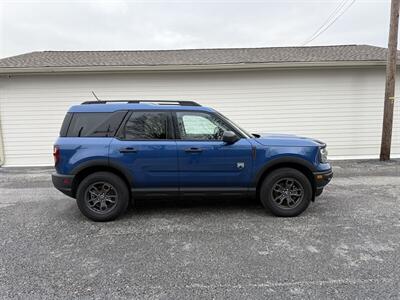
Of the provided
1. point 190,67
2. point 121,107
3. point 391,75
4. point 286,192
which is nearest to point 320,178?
point 286,192

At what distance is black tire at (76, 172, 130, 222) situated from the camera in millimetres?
4723

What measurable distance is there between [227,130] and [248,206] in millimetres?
1510

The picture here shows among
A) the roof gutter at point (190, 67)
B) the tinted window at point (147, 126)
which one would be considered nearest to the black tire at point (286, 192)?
the tinted window at point (147, 126)

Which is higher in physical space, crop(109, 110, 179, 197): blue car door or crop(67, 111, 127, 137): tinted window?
crop(67, 111, 127, 137): tinted window

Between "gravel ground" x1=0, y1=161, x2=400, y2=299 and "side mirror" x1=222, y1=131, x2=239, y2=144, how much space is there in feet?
4.06

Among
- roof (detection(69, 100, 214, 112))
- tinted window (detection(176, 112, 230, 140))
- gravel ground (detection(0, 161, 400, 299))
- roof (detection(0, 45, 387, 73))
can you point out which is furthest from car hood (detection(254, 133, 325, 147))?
roof (detection(0, 45, 387, 73))

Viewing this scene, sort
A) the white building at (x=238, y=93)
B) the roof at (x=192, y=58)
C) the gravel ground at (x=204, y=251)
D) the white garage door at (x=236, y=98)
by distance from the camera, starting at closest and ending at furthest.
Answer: the gravel ground at (x=204, y=251) → the roof at (x=192, y=58) → the white building at (x=238, y=93) → the white garage door at (x=236, y=98)

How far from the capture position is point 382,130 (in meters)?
9.25

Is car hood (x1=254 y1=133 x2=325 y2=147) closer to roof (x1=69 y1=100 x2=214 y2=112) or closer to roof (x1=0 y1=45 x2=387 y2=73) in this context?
roof (x1=69 y1=100 x2=214 y2=112)

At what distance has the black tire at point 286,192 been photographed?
15.8 feet

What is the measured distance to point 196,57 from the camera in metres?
10.6

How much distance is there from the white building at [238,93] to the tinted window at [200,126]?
4.76m

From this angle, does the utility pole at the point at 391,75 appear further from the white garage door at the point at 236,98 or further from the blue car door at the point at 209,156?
the blue car door at the point at 209,156

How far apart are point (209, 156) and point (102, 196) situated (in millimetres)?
1807
